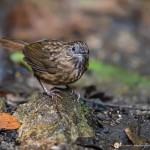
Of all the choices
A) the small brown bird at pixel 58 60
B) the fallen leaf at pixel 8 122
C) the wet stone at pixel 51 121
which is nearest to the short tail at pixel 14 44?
the small brown bird at pixel 58 60

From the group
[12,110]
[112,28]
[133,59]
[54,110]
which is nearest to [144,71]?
[133,59]

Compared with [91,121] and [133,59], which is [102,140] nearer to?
[91,121]

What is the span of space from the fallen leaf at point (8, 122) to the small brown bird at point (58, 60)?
1.36 feet

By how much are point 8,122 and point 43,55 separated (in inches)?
36.4

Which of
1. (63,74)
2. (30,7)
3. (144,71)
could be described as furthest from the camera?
(30,7)

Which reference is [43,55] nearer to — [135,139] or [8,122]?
[8,122]

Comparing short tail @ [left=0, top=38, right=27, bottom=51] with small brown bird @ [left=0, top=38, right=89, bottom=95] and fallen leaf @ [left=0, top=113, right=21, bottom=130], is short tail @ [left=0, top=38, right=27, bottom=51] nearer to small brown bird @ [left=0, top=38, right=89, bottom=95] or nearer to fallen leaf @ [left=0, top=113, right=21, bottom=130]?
small brown bird @ [left=0, top=38, right=89, bottom=95]

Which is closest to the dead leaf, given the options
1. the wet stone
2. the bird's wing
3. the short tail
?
the wet stone

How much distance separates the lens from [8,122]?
5398 mm

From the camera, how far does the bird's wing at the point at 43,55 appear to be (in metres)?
5.87

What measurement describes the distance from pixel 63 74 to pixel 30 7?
6.33 metres

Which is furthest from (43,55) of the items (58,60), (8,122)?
(8,122)

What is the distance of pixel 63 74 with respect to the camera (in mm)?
5680

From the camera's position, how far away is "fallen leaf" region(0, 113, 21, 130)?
211 inches
